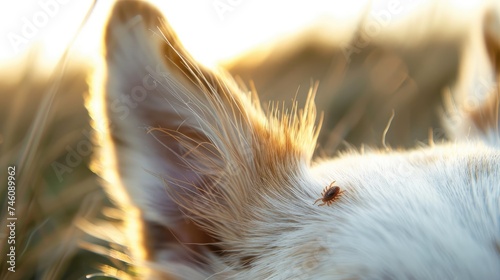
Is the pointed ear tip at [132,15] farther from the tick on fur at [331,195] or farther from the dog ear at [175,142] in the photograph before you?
the tick on fur at [331,195]

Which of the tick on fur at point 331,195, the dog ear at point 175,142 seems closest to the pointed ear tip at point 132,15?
the dog ear at point 175,142

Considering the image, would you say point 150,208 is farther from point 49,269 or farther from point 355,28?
point 355,28

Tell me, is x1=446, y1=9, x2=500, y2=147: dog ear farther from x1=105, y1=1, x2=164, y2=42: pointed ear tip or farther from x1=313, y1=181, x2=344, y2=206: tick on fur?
x1=105, y1=1, x2=164, y2=42: pointed ear tip

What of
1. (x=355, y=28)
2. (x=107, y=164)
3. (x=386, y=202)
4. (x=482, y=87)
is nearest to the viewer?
(x=386, y=202)

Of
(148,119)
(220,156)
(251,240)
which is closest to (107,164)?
(148,119)

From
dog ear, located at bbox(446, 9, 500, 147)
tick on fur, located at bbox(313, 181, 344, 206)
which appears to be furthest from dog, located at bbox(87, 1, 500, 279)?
dog ear, located at bbox(446, 9, 500, 147)

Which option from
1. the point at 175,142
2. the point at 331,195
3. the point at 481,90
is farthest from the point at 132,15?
the point at 481,90
